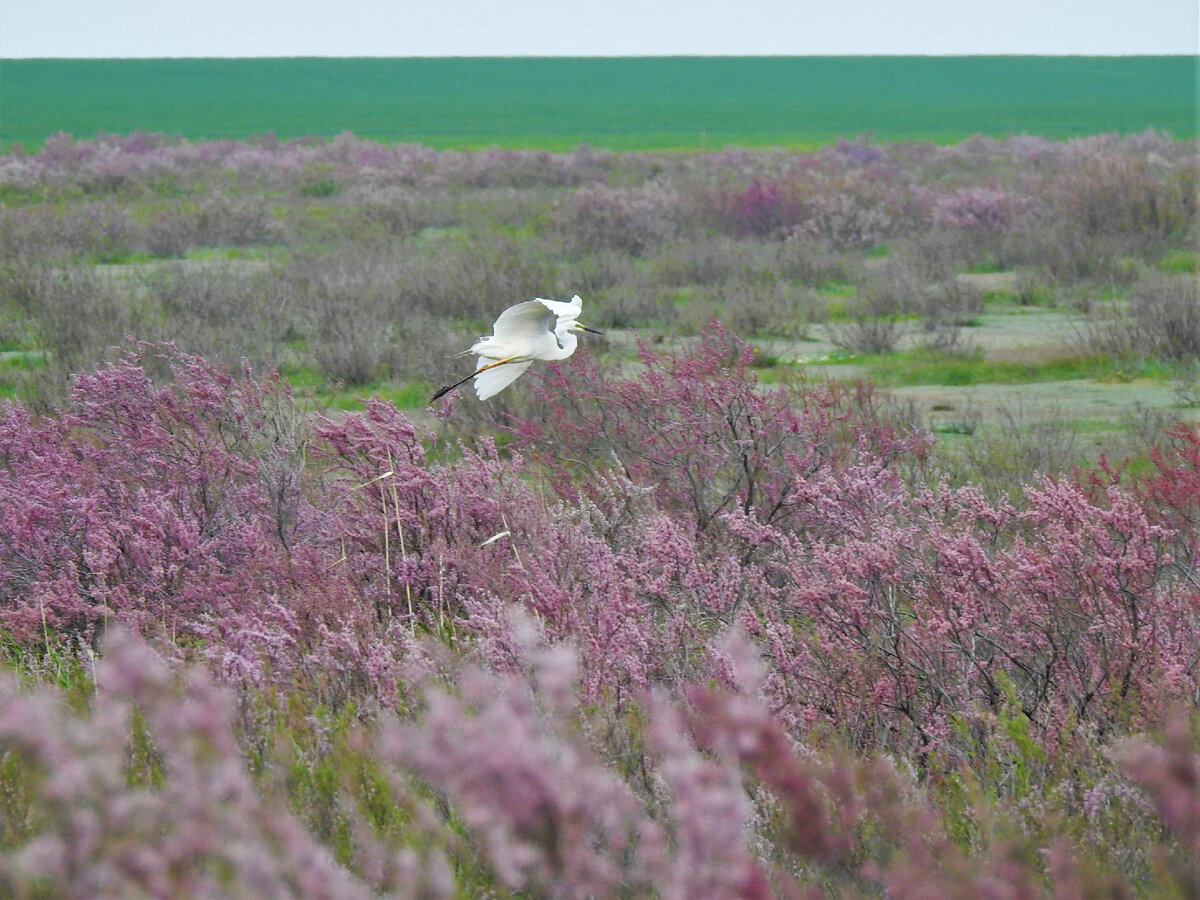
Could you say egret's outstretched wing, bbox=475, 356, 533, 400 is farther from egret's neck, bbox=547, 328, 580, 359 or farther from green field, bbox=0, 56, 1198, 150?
green field, bbox=0, 56, 1198, 150

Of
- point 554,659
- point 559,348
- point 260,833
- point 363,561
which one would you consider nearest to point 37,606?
point 363,561

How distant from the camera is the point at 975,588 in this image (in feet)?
12.4

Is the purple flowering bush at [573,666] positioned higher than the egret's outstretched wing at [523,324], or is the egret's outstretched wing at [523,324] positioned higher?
the egret's outstretched wing at [523,324]

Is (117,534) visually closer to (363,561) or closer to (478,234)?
(363,561)

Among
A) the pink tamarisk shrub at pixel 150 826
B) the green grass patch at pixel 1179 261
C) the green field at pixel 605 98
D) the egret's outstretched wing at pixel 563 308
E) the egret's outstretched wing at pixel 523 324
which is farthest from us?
the green field at pixel 605 98

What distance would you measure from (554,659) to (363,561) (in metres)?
3.01

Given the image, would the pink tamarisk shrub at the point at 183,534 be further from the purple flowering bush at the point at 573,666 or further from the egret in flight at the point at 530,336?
the egret in flight at the point at 530,336

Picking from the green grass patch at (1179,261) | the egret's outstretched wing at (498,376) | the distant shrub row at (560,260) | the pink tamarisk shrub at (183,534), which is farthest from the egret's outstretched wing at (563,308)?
the green grass patch at (1179,261)

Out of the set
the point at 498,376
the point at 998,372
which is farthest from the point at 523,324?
the point at 998,372

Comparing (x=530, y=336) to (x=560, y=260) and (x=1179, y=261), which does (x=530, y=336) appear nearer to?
(x=560, y=260)

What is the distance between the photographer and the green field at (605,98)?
9600 cm

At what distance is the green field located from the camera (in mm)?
96000

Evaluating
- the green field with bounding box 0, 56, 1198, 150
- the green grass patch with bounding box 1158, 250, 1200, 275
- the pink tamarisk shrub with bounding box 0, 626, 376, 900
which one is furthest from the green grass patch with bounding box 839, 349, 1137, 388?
the green field with bounding box 0, 56, 1198, 150

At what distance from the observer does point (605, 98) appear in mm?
132500
